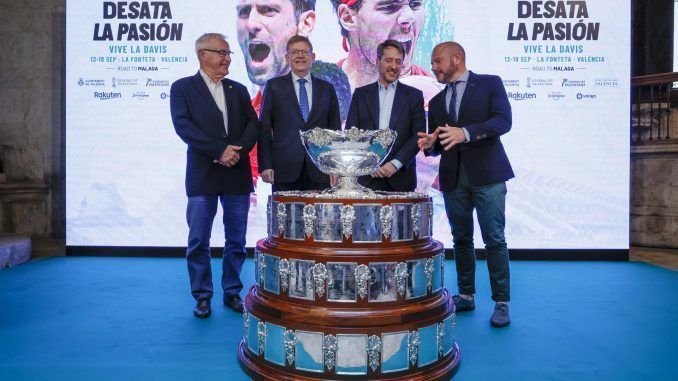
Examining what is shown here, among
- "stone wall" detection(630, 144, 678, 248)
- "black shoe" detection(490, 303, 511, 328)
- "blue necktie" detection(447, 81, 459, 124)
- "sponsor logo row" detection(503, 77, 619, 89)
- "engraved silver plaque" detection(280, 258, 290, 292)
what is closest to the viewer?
"engraved silver plaque" detection(280, 258, 290, 292)

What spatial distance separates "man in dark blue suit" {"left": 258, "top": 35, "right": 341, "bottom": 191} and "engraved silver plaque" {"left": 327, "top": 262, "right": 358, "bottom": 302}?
113 centimetres

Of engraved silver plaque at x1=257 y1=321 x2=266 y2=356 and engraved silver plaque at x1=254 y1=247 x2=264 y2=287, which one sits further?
engraved silver plaque at x1=254 y1=247 x2=264 y2=287

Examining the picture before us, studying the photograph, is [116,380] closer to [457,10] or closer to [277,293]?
[277,293]

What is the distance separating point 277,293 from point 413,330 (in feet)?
1.70

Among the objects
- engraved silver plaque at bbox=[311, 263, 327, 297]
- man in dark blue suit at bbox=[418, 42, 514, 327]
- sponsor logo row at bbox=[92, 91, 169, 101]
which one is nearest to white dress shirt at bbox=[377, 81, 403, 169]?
man in dark blue suit at bbox=[418, 42, 514, 327]

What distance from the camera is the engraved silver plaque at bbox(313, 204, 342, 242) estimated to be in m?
1.78

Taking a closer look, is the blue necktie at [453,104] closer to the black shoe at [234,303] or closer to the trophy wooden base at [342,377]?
the trophy wooden base at [342,377]

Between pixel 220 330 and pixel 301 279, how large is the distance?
2.86ft

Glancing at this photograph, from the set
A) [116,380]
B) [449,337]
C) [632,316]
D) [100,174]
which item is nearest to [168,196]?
[100,174]

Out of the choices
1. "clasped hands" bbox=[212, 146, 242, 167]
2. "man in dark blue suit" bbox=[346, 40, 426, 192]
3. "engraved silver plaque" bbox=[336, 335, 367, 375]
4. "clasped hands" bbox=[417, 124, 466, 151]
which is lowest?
"engraved silver plaque" bbox=[336, 335, 367, 375]

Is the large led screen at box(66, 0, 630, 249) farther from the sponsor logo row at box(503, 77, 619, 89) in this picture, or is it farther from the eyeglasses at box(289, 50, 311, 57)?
the eyeglasses at box(289, 50, 311, 57)

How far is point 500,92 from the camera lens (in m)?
2.62

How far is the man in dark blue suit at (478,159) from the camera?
101 inches

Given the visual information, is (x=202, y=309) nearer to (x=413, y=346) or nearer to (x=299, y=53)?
(x=413, y=346)
